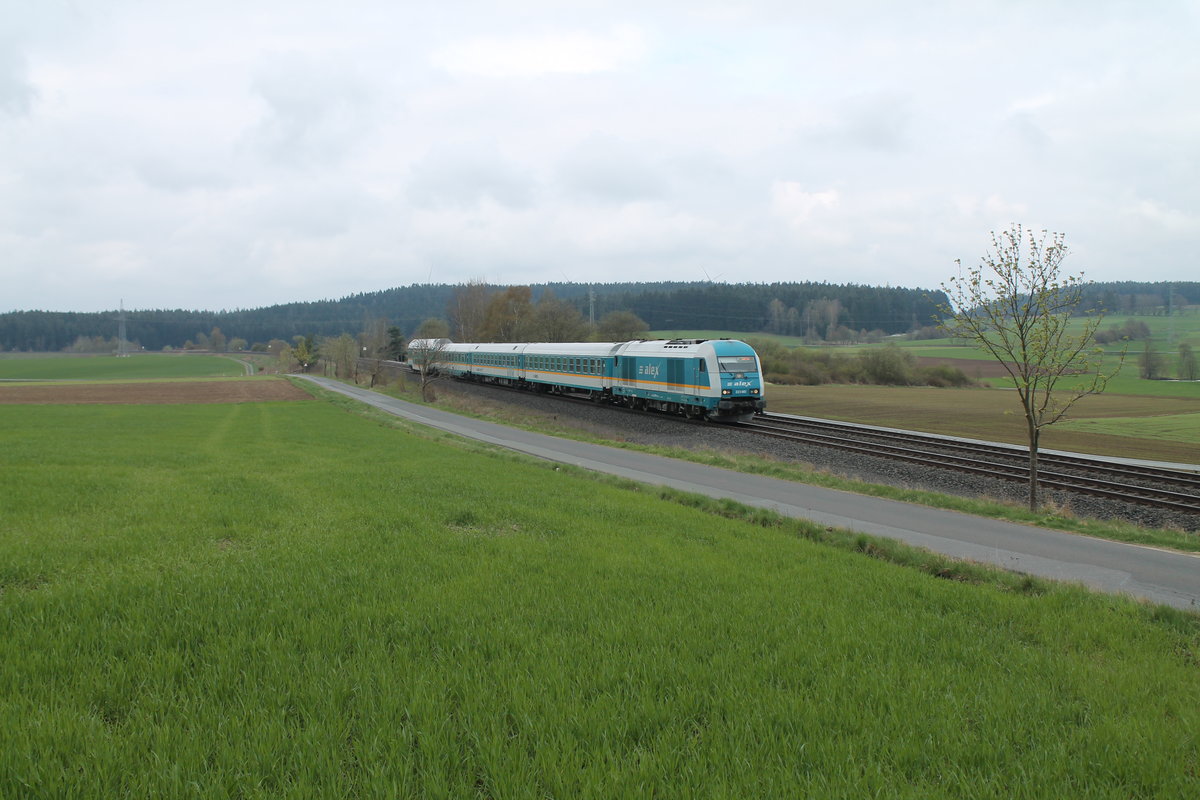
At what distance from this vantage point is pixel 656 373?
119 ft

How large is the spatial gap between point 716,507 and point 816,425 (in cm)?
1931

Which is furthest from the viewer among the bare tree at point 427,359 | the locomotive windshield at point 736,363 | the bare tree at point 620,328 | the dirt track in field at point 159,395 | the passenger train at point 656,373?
the bare tree at point 620,328

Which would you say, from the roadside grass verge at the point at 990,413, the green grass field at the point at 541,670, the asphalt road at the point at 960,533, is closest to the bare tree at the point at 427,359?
the roadside grass verge at the point at 990,413

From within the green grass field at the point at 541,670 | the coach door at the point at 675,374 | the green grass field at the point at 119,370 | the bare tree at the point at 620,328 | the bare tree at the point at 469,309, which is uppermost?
the bare tree at the point at 469,309

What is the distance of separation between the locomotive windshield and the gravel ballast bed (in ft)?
9.20

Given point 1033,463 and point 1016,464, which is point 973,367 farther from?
point 1033,463

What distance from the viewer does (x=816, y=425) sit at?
106 feet

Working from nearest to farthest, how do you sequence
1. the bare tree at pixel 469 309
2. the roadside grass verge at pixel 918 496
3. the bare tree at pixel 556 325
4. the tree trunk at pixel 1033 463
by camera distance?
the roadside grass verge at pixel 918 496 → the tree trunk at pixel 1033 463 → the bare tree at pixel 556 325 → the bare tree at pixel 469 309

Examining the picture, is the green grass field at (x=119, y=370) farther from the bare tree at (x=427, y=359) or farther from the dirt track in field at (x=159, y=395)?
the bare tree at (x=427, y=359)

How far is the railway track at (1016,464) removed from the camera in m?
18.1

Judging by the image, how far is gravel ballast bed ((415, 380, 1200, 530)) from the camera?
16.8 meters

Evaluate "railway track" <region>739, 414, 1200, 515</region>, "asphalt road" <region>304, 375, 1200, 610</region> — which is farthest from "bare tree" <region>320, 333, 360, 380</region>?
"asphalt road" <region>304, 375, 1200, 610</region>

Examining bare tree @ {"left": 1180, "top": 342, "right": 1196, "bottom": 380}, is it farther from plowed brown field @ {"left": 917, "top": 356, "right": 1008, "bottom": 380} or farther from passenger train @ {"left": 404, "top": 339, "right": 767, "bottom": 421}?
passenger train @ {"left": 404, "top": 339, "right": 767, "bottom": 421}

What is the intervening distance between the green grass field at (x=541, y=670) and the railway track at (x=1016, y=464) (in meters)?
13.0
